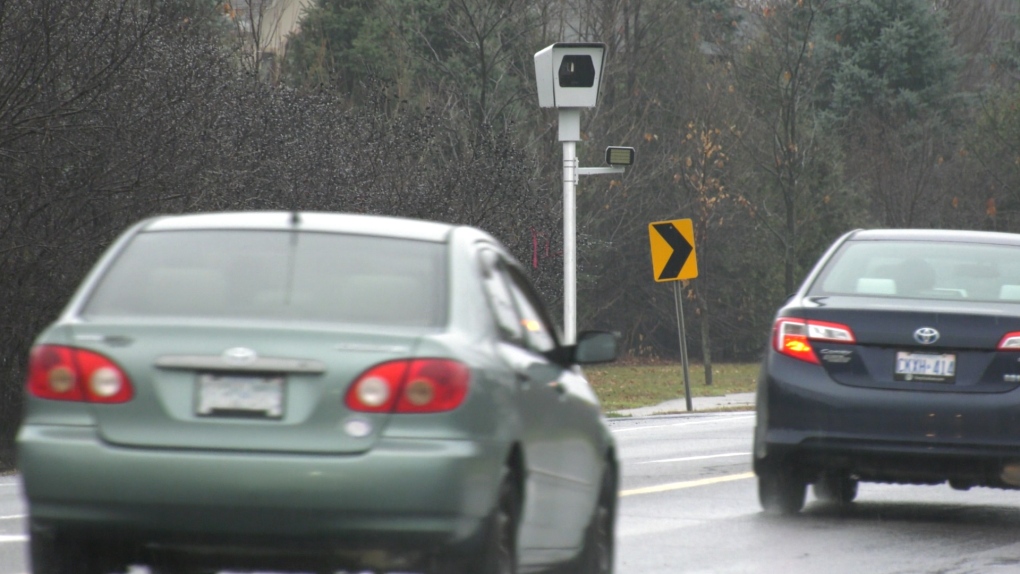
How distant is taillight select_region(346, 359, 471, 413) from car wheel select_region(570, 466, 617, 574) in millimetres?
2000

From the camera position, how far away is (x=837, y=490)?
12.2 meters

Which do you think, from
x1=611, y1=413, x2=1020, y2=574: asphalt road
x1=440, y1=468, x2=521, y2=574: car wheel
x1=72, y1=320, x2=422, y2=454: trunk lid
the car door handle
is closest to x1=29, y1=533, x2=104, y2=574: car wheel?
x1=72, y1=320, x2=422, y2=454: trunk lid

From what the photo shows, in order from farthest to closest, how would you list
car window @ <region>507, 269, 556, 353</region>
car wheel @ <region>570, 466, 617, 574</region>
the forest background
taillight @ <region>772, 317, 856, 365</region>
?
1. the forest background
2. taillight @ <region>772, 317, 856, 365</region>
3. car wheel @ <region>570, 466, 617, 574</region>
4. car window @ <region>507, 269, 556, 353</region>

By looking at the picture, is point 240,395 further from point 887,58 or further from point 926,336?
point 887,58

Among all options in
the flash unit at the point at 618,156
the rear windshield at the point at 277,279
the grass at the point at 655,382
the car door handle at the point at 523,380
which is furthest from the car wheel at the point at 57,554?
the grass at the point at 655,382

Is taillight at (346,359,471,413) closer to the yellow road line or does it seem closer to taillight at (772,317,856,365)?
taillight at (772,317,856,365)

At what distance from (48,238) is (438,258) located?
553 inches

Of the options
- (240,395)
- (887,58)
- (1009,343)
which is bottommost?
(1009,343)

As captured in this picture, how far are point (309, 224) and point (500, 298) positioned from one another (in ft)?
2.40

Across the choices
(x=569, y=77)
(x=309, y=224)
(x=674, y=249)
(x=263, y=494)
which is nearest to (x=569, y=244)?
(x=569, y=77)

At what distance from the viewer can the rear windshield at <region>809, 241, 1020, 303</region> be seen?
10922mm

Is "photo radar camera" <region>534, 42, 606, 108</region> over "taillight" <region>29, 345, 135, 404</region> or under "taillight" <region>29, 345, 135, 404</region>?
over

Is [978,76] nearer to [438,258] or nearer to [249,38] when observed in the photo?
[249,38]

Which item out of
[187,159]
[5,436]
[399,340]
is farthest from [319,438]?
[187,159]
